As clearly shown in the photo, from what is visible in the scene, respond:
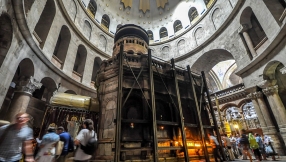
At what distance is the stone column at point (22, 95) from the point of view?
8.16m

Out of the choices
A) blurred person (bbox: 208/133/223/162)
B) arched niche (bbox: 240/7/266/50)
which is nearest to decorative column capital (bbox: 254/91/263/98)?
arched niche (bbox: 240/7/266/50)

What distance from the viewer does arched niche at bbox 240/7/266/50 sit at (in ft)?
39.8

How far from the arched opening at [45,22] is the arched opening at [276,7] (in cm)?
1699

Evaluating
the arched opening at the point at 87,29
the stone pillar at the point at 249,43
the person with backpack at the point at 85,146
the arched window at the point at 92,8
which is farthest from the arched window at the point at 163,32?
the person with backpack at the point at 85,146

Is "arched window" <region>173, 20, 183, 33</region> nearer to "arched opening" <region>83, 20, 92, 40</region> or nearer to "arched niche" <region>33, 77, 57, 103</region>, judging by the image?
"arched opening" <region>83, 20, 92, 40</region>

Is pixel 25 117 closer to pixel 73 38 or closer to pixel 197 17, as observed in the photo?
pixel 73 38

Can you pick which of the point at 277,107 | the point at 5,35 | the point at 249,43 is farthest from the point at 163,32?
the point at 5,35

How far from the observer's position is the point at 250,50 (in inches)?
464

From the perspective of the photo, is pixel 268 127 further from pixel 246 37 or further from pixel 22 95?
pixel 22 95

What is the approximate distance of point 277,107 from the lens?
375 inches

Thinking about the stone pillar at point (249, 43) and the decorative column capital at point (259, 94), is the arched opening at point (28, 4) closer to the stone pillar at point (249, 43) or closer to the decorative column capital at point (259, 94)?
the stone pillar at point (249, 43)

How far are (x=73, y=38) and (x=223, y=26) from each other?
53.4 feet

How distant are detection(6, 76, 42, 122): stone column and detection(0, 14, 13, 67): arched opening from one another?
252 centimetres

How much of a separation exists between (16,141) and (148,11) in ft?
90.5
